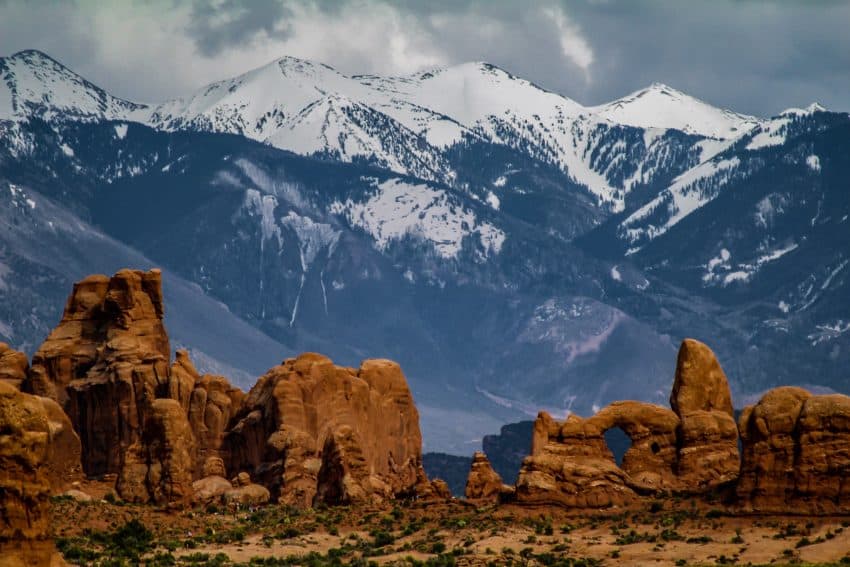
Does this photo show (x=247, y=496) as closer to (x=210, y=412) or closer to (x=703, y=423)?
(x=703, y=423)

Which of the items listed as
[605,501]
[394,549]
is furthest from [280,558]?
[605,501]

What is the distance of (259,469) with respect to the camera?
151 m

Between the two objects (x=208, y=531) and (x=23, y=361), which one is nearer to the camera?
(x=208, y=531)

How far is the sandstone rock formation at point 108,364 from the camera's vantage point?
6545 inches

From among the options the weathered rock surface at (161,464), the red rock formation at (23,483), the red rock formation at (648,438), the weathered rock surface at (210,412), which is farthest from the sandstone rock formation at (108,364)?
the red rock formation at (23,483)

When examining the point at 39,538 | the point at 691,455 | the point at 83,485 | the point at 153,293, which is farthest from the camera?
the point at 153,293

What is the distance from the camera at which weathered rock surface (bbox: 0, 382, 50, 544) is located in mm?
79438

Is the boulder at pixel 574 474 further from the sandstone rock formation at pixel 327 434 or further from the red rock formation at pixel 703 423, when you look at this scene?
the sandstone rock formation at pixel 327 434

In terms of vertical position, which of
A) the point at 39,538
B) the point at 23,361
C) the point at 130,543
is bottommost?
the point at 39,538

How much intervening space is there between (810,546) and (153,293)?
74712 mm

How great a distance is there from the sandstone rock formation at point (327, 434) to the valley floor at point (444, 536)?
22.4ft

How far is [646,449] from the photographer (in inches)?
5236

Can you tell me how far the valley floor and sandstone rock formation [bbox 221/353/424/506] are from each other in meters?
6.83

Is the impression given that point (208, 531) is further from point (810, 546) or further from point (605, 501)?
point (810, 546)
